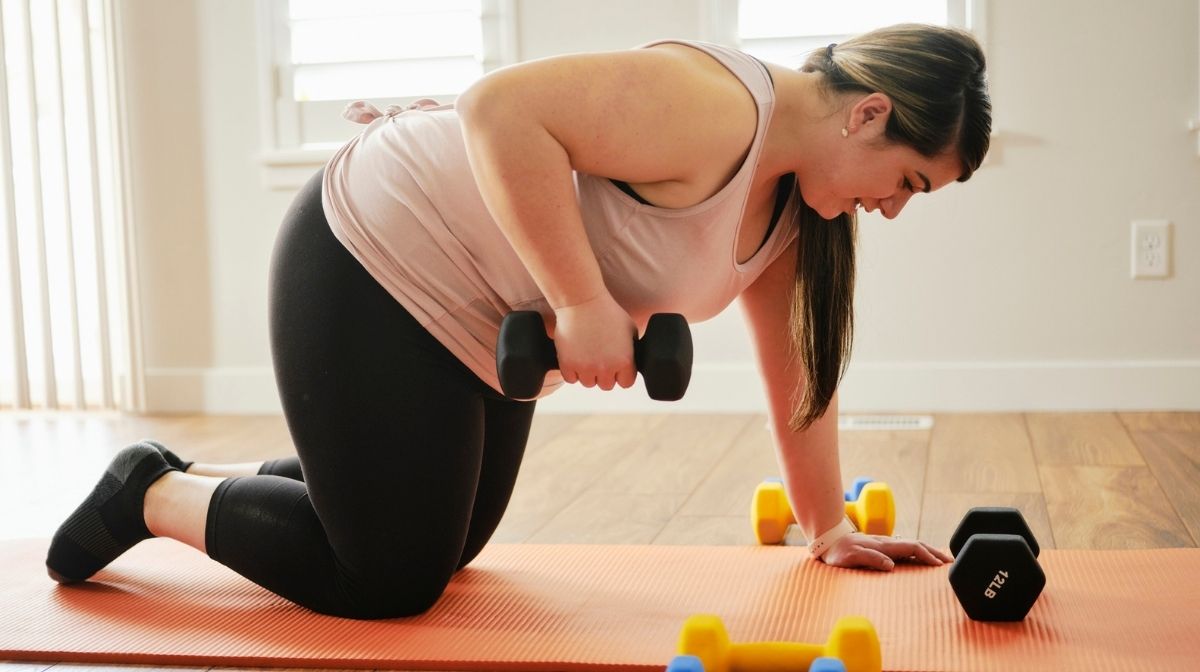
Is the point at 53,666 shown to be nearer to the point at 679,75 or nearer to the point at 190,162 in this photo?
the point at 679,75

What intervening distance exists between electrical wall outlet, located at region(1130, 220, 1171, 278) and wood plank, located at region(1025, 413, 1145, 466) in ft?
1.10

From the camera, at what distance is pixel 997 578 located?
4.09ft

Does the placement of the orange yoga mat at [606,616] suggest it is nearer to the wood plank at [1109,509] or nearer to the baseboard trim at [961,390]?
the wood plank at [1109,509]

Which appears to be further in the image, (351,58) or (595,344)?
(351,58)

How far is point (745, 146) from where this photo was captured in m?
1.21

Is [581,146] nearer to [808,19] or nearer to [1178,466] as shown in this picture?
[1178,466]

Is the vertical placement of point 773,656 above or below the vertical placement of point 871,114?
below

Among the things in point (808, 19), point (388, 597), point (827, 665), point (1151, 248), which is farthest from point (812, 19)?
point (827, 665)

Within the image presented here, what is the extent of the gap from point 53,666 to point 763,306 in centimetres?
87

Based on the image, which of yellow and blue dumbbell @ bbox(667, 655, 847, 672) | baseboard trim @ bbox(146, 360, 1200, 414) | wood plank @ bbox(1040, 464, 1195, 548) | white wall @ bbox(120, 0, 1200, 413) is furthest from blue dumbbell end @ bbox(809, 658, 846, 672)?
white wall @ bbox(120, 0, 1200, 413)

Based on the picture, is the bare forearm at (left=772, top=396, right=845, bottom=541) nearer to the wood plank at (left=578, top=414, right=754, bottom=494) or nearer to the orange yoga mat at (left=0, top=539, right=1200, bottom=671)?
the orange yoga mat at (left=0, top=539, right=1200, bottom=671)

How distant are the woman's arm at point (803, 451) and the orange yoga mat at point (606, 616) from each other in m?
0.03

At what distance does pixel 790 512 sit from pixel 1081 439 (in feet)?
3.35

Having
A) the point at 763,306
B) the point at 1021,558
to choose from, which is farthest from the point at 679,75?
the point at 1021,558
